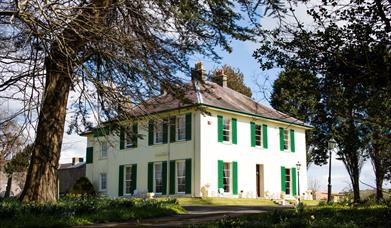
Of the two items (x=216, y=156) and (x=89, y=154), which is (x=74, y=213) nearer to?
(x=216, y=156)

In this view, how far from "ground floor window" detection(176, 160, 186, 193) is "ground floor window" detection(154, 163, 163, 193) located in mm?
1249

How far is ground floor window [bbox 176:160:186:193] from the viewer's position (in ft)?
87.1

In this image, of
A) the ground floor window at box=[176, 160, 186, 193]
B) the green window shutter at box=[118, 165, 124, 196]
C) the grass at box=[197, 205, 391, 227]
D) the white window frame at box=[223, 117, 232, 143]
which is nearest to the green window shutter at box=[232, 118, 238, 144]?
the white window frame at box=[223, 117, 232, 143]

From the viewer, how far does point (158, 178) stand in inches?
1105

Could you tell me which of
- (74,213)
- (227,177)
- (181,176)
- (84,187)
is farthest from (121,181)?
(74,213)

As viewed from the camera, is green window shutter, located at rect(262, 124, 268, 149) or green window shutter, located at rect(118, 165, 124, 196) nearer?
green window shutter, located at rect(262, 124, 268, 149)

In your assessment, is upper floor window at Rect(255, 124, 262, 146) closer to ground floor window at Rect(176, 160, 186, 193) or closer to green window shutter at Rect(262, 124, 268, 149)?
green window shutter at Rect(262, 124, 268, 149)

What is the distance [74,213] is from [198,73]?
4345 millimetres

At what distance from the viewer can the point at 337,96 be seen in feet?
28.5

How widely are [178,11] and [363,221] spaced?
493 centimetres

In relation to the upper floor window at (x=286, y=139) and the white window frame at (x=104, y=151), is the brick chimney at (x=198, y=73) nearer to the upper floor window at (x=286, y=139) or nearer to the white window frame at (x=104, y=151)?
the upper floor window at (x=286, y=139)

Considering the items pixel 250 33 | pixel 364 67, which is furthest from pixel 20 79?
pixel 364 67

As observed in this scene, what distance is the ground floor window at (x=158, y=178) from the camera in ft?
91.1

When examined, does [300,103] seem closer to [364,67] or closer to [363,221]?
[364,67]
